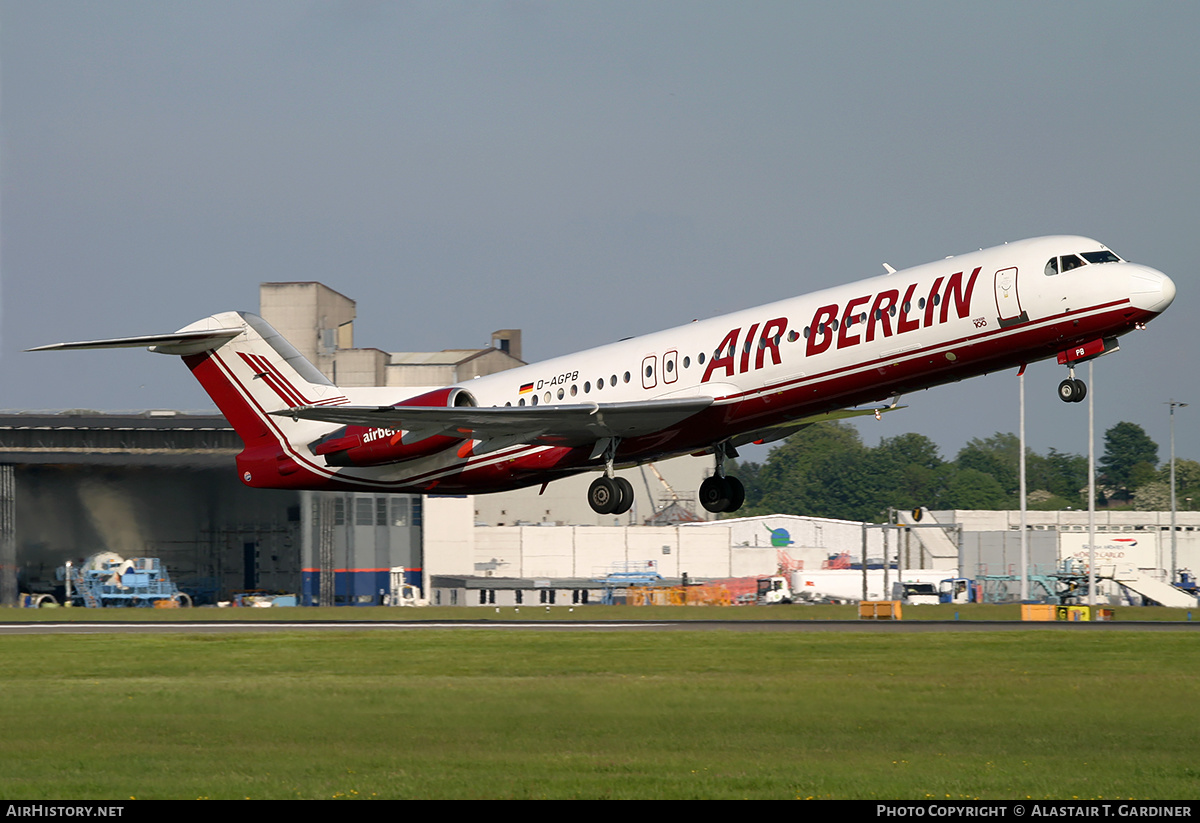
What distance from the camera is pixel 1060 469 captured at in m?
193

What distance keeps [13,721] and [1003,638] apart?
1061 inches

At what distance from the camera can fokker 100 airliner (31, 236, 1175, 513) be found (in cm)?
2575

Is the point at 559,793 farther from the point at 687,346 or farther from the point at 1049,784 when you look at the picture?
the point at 687,346

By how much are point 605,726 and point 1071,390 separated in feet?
37.3

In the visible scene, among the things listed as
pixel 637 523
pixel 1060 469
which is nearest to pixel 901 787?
pixel 637 523

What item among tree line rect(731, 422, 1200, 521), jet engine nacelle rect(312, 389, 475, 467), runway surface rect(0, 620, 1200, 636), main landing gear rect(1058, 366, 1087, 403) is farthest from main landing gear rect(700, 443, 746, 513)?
tree line rect(731, 422, 1200, 521)

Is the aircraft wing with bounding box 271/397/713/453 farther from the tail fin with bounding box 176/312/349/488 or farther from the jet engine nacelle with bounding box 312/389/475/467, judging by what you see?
the tail fin with bounding box 176/312/349/488

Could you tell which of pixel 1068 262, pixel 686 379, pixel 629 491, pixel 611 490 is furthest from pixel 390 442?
pixel 1068 262

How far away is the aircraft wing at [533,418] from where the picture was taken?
93.7ft

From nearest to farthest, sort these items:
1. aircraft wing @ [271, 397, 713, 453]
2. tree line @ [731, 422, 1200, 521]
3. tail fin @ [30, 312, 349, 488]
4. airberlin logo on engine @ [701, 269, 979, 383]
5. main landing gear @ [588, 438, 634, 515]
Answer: airberlin logo on engine @ [701, 269, 979, 383]
aircraft wing @ [271, 397, 713, 453]
main landing gear @ [588, 438, 634, 515]
tail fin @ [30, 312, 349, 488]
tree line @ [731, 422, 1200, 521]

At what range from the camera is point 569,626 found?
46.3 meters

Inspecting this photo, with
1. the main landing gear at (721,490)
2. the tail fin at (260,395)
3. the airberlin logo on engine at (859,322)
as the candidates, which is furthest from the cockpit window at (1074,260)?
the tail fin at (260,395)

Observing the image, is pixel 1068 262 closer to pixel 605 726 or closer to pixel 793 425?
pixel 793 425

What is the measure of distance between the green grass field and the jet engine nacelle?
4.85m
